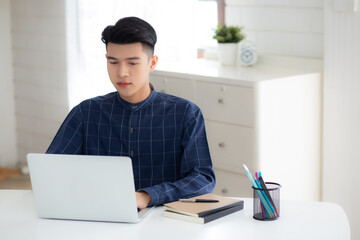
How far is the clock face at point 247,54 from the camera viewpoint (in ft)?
11.7

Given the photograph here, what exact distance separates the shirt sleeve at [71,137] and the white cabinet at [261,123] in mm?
1039

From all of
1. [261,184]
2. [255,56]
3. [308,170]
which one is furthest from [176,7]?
[261,184]

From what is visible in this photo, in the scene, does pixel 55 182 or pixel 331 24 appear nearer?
pixel 55 182

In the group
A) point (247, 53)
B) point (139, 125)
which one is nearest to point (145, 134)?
point (139, 125)

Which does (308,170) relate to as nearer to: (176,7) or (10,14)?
(176,7)

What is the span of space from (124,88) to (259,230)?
2.16ft

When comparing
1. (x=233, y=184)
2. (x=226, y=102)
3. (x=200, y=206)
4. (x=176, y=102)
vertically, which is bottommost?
(x=233, y=184)

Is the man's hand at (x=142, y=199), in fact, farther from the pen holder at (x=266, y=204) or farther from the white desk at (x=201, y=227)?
the pen holder at (x=266, y=204)

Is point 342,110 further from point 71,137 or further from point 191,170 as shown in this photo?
point 71,137

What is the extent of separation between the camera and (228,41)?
3617 millimetres

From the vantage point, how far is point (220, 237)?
1.62 m

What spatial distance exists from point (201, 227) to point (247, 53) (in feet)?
6.61

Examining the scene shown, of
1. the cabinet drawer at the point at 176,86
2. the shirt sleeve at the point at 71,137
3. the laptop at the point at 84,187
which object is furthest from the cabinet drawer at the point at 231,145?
the laptop at the point at 84,187

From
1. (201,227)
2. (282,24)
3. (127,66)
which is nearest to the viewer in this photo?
(201,227)
